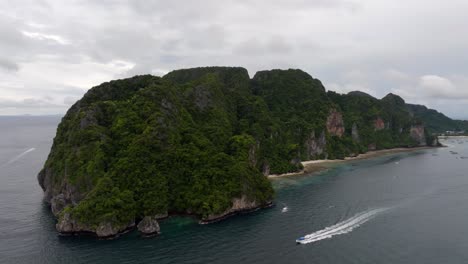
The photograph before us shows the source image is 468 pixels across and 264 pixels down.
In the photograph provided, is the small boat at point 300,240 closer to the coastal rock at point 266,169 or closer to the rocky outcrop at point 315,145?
the coastal rock at point 266,169

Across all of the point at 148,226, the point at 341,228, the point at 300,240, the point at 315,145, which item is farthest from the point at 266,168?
the point at 148,226

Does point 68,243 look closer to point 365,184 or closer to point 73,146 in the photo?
point 73,146

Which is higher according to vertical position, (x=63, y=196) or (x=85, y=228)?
(x=63, y=196)

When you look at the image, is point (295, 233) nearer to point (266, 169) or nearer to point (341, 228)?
point (341, 228)

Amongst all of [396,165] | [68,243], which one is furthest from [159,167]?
[396,165]

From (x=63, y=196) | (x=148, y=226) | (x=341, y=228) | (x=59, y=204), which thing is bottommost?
(x=341, y=228)

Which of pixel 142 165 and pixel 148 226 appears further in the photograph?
pixel 142 165
